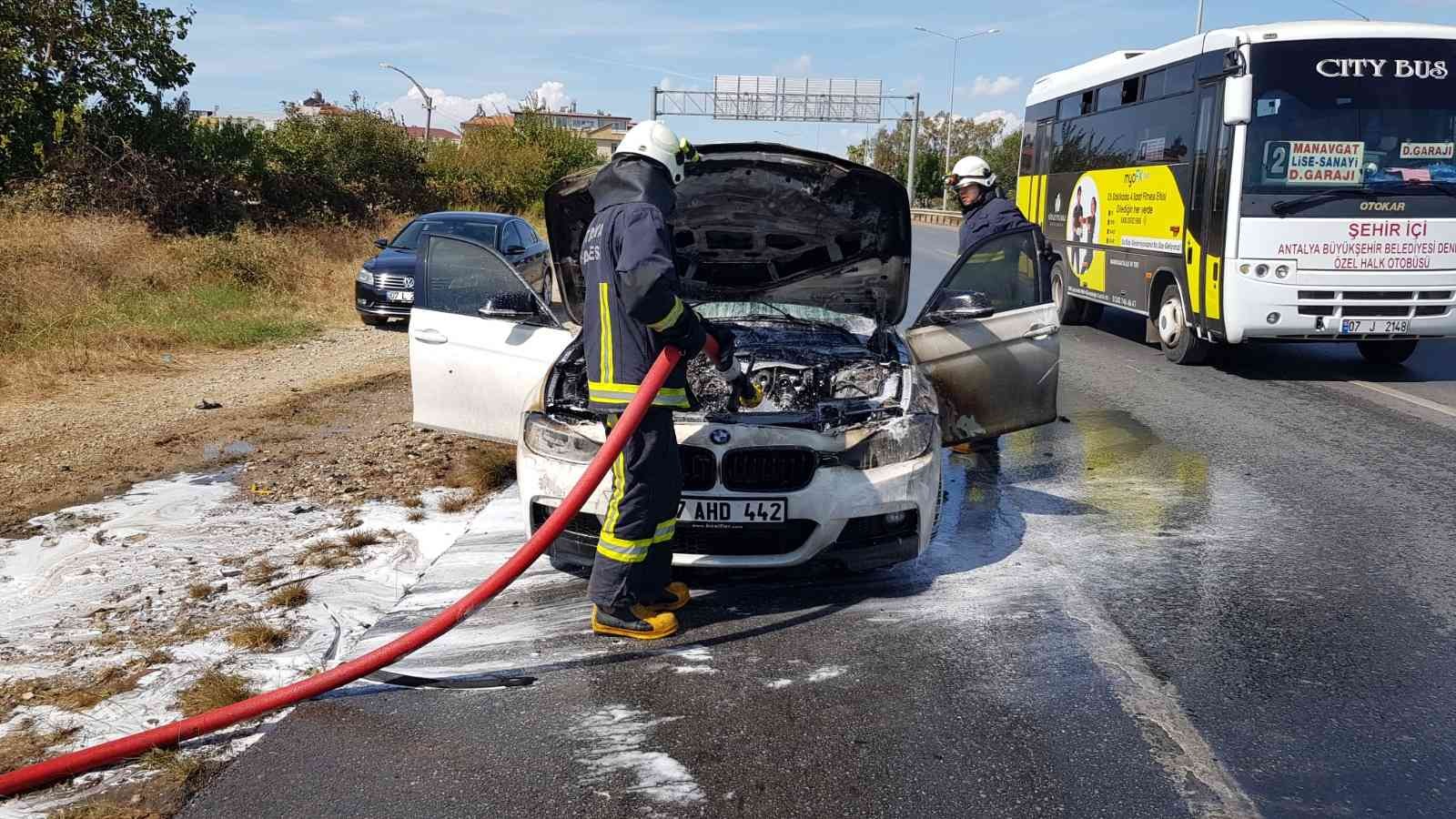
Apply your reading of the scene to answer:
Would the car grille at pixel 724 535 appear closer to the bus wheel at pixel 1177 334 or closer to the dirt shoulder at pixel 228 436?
the dirt shoulder at pixel 228 436

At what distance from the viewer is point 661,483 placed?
4.18 m

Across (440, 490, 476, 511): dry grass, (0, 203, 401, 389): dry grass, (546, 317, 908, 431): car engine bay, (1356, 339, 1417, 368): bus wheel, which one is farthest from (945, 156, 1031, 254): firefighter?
(0, 203, 401, 389): dry grass

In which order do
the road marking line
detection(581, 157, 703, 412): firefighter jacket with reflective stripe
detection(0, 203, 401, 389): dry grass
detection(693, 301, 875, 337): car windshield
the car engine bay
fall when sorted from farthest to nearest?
detection(0, 203, 401, 389): dry grass → the road marking line → detection(693, 301, 875, 337): car windshield → the car engine bay → detection(581, 157, 703, 412): firefighter jacket with reflective stripe

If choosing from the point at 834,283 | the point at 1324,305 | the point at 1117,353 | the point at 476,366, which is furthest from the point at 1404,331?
the point at 476,366

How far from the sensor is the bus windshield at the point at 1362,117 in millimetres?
9648

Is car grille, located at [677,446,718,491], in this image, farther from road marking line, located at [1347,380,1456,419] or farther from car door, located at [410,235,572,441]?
road marking line, located at [1347,380,1456,419]

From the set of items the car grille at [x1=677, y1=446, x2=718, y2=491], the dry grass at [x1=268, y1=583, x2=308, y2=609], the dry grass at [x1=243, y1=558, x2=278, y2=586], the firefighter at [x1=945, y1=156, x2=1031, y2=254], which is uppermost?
the firefighter at [x1=945, y1=156, x2=1031, y2=254]

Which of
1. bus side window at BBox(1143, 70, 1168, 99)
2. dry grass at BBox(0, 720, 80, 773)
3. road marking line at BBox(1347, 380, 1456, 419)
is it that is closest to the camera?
dry grass at BBox(0, 720, 80, 773)

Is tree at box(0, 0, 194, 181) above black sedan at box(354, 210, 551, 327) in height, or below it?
above

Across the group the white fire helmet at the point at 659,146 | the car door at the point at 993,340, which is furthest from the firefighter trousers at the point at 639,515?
the car door at the point at 993,340

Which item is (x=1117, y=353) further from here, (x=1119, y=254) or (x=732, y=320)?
(x=732, y=320)

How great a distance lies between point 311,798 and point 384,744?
0.36 meters

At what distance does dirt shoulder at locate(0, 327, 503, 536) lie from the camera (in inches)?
256

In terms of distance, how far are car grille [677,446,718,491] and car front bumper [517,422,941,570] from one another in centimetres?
4
